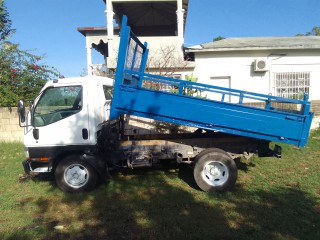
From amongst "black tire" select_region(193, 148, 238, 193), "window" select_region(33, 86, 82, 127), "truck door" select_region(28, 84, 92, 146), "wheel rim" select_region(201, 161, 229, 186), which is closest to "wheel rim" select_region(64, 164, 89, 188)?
"truck door" select_region(28, 84, 92, 146)

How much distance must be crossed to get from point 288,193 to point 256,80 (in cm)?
720

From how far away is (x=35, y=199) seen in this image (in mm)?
4898

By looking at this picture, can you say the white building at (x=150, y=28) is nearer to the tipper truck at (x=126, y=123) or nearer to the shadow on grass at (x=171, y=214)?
the tipper truck at (x=126, y=123)

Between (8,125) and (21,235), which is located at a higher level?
(8,125)

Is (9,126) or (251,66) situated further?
(251,66)

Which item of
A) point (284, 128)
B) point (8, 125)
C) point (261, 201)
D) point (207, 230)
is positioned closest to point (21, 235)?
point (207, 230)

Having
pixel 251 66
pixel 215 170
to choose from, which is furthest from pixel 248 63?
pixel 215 170

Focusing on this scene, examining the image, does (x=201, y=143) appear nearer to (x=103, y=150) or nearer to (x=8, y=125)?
(x=103, y=150)

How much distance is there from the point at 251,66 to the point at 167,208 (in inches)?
333

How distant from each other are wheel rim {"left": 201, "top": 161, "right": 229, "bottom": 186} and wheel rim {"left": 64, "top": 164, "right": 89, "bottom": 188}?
2.15 metres

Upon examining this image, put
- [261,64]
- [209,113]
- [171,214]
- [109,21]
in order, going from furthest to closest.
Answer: [109,21] < [261,64] < [209,113] < [171,214]

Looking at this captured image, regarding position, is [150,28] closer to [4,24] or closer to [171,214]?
[4,24]

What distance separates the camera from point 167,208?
14.2ft

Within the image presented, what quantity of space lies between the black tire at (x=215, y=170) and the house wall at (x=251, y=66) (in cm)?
671
